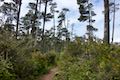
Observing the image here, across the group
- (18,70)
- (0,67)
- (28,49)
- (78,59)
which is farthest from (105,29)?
(0,67)

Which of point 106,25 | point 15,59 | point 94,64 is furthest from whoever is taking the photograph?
point 106,25

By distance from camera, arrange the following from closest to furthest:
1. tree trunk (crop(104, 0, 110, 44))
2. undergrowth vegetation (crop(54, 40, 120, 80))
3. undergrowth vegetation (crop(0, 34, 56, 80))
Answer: undergrowth vegetation (crop(54, 40, 120, 80)), undergrowth vegetation (crop(0, 34, 56, 80)), tree trunk (crop(104, 0, 110, 44))

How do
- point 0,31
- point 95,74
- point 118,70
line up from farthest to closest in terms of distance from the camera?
point 0,31
point 95,74
point 118,70

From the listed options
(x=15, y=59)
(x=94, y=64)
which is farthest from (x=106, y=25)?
(x=15, y=59)

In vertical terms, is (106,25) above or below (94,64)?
above

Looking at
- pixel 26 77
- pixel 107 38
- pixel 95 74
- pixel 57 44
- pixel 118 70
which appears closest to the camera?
pixel 118 70

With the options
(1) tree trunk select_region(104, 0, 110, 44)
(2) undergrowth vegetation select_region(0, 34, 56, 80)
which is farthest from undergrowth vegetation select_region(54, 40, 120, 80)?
(1) tree trunk select_region(104, 0, 110, 44)

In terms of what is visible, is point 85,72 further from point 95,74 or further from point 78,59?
point 78,59

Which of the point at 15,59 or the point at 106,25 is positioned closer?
the point at 15,59

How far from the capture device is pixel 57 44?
2584 inches

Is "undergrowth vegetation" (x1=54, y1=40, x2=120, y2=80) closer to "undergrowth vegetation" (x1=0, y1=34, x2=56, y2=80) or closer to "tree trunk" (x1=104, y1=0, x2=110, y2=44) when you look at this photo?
"undergrowth vegetation" (x1=0, y1=34, x2=56, y2=80)

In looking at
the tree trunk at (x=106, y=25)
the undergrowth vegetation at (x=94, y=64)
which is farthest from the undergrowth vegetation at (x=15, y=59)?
the tree trunk at (x=106, y=25)

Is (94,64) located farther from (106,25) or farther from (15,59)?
(106,25)

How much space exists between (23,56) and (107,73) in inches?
186
